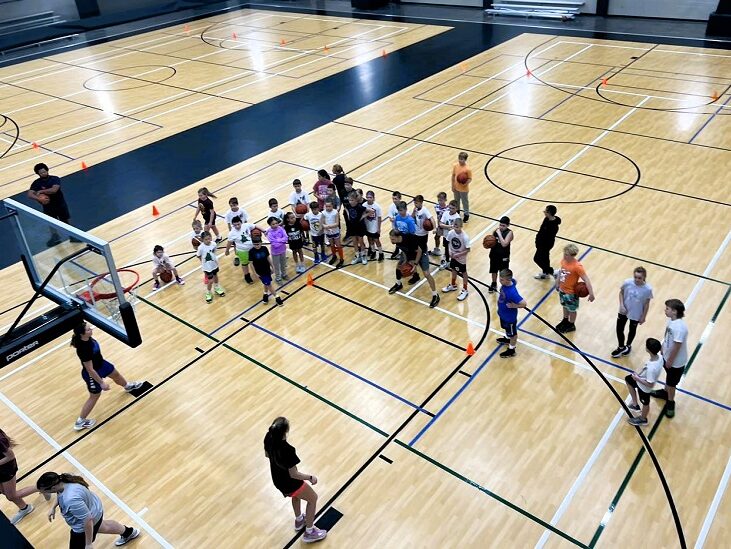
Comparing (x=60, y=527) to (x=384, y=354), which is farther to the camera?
(x=384, y=354)

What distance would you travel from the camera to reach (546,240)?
10016 mm

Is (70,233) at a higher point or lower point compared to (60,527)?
higher

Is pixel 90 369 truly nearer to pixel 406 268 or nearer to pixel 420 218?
pixel 406 268

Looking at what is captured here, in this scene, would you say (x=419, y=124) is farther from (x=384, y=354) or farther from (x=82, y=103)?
(x=82, y=103)

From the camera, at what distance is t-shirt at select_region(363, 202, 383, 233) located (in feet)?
36.0

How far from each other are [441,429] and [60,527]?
485 centimetres

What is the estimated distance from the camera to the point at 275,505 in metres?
7.25

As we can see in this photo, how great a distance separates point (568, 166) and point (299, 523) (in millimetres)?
11273

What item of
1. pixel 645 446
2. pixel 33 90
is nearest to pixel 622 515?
pixel 645 446

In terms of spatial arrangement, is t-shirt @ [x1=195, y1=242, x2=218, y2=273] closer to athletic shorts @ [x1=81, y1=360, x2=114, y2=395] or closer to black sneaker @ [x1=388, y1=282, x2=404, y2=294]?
athletic shorts @ [x1=81, y1=360, x2=114, y2=395]

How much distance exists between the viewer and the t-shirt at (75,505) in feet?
19.6

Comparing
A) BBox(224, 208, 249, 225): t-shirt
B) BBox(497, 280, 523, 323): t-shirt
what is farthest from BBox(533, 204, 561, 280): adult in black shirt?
BBox(224, 208, 249, 225): t-shirt

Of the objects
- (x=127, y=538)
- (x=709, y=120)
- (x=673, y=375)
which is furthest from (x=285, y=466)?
(x=709, y=120)

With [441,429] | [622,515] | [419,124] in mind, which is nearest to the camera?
[622,515]
